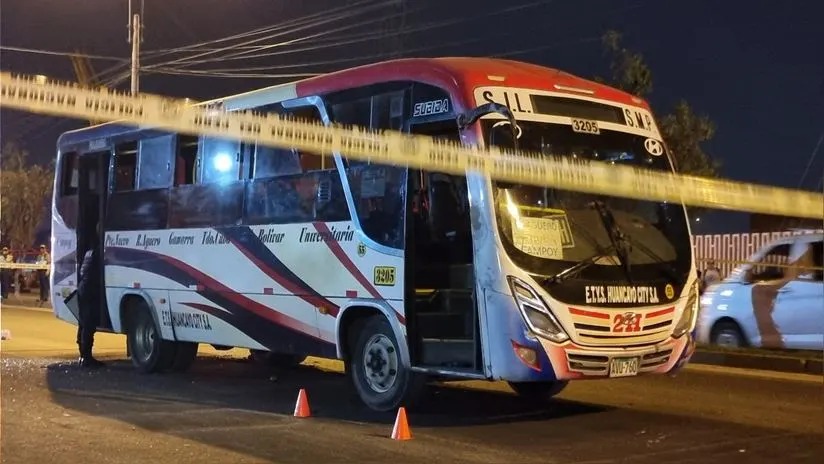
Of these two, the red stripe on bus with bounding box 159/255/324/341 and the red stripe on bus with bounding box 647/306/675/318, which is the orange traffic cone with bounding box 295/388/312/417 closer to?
the red stripe on bus with bounding box 159/255/324/341

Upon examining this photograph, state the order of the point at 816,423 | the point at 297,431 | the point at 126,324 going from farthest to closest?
1. the point at 126,324
2. the point at 816,423
3. the point at 297,431

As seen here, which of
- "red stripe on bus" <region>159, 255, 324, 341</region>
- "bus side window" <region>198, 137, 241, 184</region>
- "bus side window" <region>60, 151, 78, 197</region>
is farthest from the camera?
"bus side window" <region>60, 151, 78, 197</region>

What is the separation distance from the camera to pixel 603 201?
982cm

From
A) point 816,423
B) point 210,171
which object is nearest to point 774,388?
point 816,423

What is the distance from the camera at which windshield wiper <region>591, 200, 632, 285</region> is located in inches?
378

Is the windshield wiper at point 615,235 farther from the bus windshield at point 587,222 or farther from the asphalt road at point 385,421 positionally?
the asphalt road at point 385,421

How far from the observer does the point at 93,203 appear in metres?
15.6

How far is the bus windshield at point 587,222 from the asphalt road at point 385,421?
4.89ft

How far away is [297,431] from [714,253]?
14758mm

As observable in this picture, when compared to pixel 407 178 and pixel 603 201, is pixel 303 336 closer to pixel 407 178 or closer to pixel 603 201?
pixel 407 178

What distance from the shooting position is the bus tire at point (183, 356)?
14.3m

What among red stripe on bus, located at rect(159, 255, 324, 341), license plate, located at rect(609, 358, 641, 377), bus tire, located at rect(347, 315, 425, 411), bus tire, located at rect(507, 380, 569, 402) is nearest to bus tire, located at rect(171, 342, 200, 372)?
red stripe on bus, located at rect(159, 255, 324, 341)

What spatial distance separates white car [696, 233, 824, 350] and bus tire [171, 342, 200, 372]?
695 cm

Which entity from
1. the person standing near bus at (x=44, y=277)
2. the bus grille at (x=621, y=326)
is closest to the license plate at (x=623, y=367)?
the bus grille at (x=621, y=326)
